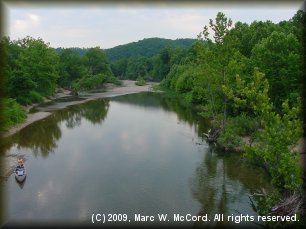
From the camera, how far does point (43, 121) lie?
54219mm

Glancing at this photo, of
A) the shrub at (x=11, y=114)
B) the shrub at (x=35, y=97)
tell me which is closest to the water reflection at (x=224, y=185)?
the shrub at (x=11, y=114)

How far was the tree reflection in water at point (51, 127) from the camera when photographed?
40194 mm

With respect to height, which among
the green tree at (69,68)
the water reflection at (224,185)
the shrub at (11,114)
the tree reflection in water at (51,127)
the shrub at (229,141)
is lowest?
the water reflection at (224,185)

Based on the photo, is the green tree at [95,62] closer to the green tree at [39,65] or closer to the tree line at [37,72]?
the tree line at [37,72]

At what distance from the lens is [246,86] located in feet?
76.1

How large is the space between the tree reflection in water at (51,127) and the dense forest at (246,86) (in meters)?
3.82

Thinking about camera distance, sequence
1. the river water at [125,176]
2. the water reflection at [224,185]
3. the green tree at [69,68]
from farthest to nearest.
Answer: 1. the green tree at [69,68]
2. the water reflection at [224,185]
3. the river water at [125,176]

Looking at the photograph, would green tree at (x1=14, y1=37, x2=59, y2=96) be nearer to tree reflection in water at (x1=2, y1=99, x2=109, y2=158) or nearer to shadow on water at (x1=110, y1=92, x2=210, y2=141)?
tree reflection in water at (x1=2, y1=99, x2=109, y2=158)

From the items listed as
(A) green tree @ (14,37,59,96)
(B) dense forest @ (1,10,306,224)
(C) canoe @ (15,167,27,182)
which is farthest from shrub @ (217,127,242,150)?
(A) green tree @ (14,37,59,96)

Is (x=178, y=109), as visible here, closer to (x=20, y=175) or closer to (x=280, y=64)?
(x=280, y=64)

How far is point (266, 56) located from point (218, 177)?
19.1 metres

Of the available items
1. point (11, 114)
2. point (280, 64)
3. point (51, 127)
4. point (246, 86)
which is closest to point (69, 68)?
point (11, 114)

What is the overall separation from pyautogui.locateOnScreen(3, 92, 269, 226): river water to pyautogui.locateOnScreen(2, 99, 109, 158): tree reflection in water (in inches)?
4.7

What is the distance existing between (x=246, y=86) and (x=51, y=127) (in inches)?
1361
